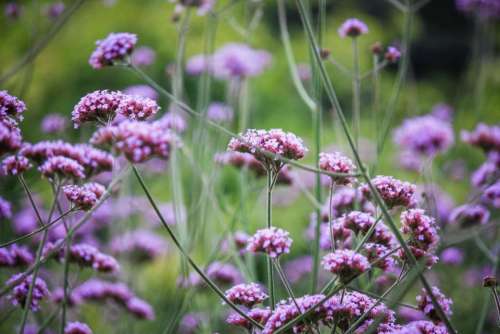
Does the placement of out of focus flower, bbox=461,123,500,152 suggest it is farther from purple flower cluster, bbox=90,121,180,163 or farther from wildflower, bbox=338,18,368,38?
purple flower cluster, bbox=90,121,180,163

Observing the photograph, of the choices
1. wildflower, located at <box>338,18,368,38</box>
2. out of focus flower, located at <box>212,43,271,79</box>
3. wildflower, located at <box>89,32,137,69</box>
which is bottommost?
wildflower, located at <box>89,32,137,69</box>

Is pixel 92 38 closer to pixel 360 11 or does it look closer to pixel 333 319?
pixel 360 11

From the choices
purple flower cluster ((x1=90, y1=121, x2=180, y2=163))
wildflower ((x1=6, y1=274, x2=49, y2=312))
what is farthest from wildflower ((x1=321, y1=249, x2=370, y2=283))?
wildflower ((x1=6, y1=274, x2=49, y2=312))

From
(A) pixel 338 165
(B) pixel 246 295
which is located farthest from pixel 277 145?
(B) pixel 246 295

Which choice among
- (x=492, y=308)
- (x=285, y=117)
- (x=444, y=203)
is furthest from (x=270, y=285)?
(x=285, y=117)

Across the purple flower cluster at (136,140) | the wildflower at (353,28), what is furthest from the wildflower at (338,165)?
the wildflower at (353,28)

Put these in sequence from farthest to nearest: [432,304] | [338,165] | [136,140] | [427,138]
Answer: [427,138] → [338,165] → [432,304] → [136,140]

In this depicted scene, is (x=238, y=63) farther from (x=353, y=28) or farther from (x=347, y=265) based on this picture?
(x=347, y=265)
